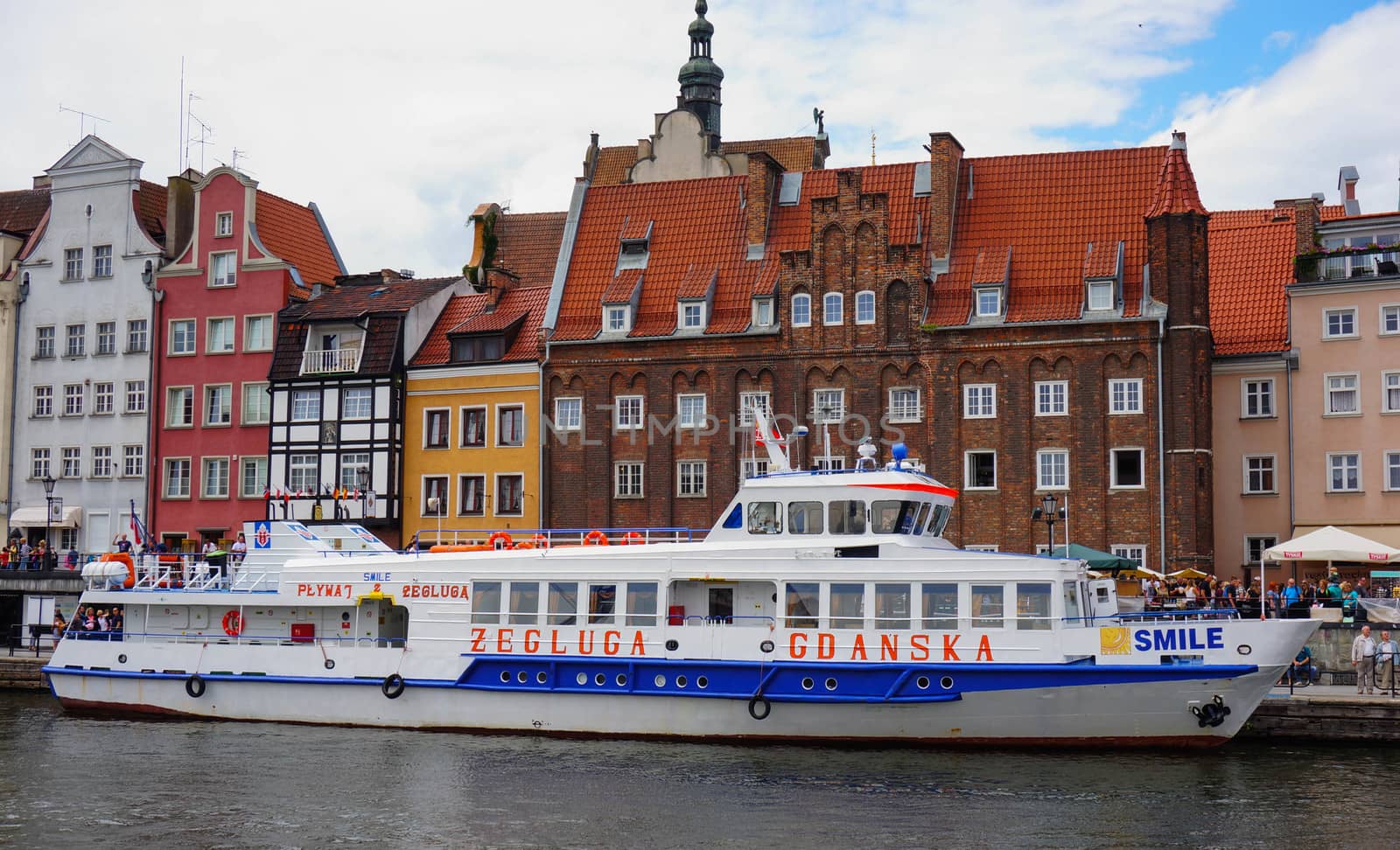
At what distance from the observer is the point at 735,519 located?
1280 inches

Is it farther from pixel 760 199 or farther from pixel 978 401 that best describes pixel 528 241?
pixel 978 401

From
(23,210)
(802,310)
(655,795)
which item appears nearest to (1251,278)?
(802,310)

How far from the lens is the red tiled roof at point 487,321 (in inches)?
2031

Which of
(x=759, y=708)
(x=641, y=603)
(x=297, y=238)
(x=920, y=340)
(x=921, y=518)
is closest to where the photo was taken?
(x=759, y=708)

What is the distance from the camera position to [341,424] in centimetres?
5253

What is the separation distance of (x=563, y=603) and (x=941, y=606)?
7.74 m

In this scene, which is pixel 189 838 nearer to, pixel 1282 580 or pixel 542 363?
pixel 542 363

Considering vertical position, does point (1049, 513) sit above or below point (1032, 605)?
above

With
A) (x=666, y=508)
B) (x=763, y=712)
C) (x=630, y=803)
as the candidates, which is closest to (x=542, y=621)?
(x=763, y=712)

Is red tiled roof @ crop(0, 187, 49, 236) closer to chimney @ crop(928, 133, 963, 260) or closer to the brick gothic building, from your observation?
the brick gothic building

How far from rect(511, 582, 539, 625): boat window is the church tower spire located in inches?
1783

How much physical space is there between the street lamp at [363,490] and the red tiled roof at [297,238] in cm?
842

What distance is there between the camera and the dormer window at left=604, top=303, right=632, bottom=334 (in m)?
49.9

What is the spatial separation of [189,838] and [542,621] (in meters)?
10.4
